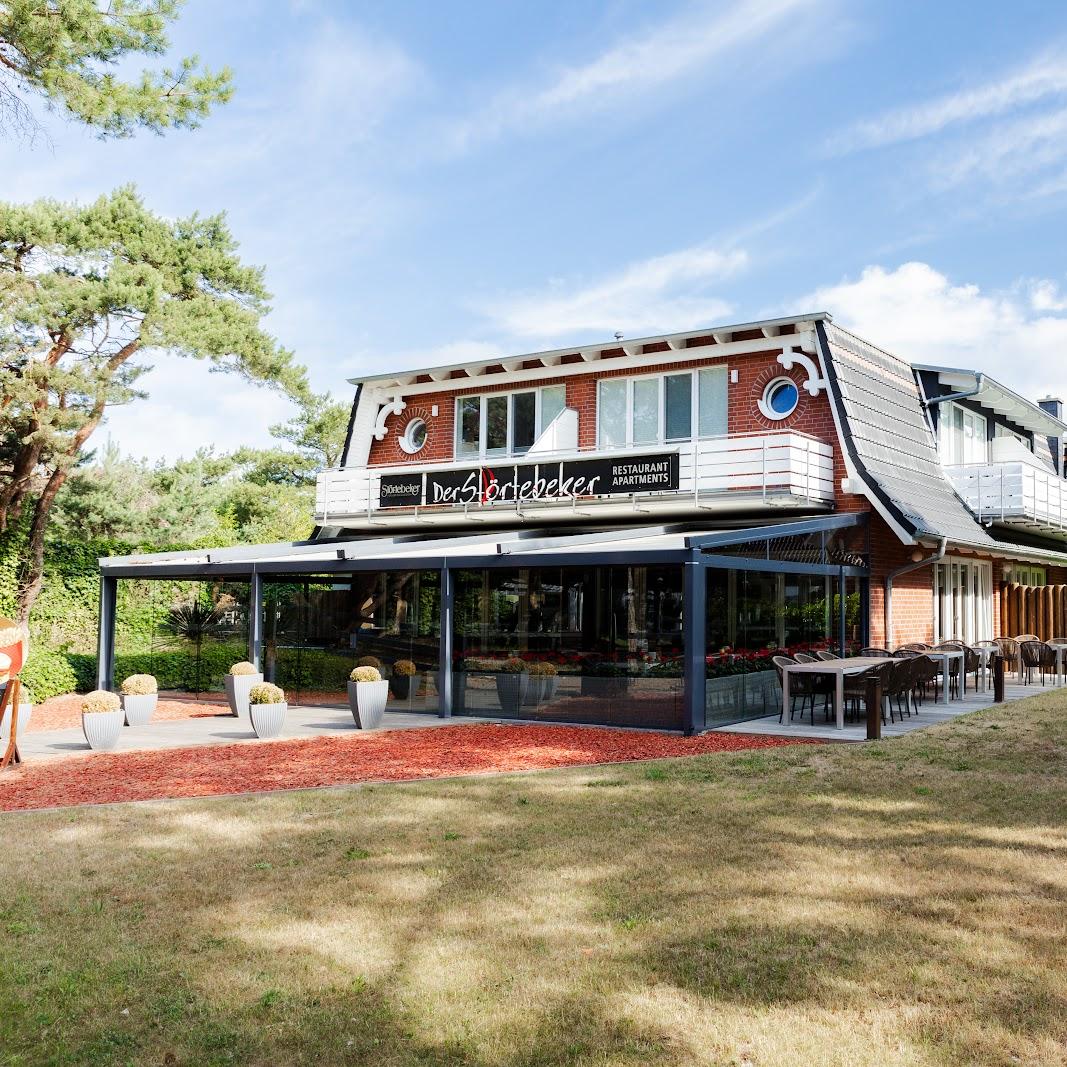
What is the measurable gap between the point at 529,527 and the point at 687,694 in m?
7.76

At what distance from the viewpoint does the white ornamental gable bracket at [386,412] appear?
74.5ft

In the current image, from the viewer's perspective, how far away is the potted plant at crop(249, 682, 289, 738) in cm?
1326

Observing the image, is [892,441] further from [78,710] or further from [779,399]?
[78,710]

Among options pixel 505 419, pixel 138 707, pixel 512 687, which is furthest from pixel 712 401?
pixel 138 707

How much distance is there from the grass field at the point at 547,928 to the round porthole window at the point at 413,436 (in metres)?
14.2

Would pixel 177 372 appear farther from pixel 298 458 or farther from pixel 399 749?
pixel 298 458

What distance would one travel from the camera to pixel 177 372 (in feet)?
75.3

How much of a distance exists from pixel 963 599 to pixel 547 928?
1924cm

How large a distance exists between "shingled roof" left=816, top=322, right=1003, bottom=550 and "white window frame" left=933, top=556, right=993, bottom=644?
1.34 m

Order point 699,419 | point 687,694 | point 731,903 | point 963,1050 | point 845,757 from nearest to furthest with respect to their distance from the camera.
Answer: point 963,1050
point 731,903
point 845,757
point 687,694
point 699,419

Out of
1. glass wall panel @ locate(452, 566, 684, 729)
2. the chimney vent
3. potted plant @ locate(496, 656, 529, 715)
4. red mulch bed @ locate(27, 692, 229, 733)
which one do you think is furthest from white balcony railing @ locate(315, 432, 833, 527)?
the chimney vent

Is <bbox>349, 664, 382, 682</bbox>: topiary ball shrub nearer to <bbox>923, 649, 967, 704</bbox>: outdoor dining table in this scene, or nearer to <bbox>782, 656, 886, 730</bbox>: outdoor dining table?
<bbox>782, 656, 886, 730</bbox>: outdoor dining table

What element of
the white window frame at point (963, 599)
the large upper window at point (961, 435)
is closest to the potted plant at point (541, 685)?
the white window frame at point (963, 599)

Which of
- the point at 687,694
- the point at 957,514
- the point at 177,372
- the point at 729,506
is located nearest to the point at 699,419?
the point at 729,506
